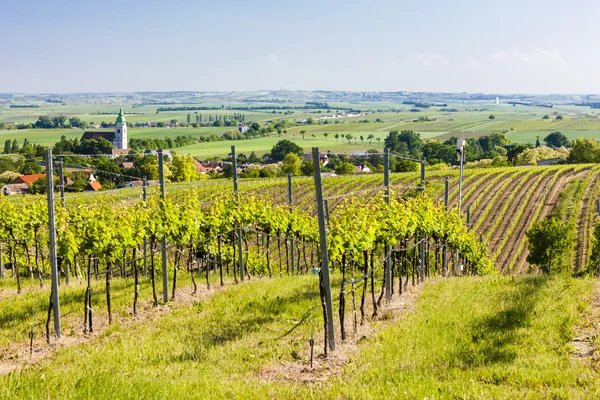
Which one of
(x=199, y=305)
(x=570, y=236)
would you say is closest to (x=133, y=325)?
(x=199, y=305)

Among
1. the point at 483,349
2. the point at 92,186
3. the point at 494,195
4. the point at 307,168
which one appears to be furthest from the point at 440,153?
the point at 483,349

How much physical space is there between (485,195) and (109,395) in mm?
49725

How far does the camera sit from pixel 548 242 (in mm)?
34938

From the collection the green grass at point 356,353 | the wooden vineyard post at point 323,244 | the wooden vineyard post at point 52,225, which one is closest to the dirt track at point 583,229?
the green grass at point 356,353

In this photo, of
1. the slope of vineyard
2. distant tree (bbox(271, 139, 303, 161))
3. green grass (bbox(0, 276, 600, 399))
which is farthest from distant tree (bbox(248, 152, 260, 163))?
green grass (bbox(0, 276, 600, 399))

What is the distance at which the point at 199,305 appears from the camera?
15383 mm

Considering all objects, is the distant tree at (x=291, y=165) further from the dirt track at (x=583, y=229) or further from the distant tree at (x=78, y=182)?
the dirt track at (x=583, y=229)

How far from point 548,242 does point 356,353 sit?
1050 inches

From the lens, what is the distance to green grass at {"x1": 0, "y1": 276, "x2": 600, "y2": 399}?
8.62m

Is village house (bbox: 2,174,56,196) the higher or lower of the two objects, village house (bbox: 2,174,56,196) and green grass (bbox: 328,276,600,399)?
the lower

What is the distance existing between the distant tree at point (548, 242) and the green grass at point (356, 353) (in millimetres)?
19321

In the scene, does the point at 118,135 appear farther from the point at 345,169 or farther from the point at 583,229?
the point at 583,229

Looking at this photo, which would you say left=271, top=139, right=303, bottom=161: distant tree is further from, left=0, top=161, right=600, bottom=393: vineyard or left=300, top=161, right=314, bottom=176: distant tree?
left=0, top=161, right=600, bottom=393: vineyard

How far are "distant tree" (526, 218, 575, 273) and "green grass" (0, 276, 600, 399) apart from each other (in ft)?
63.4
